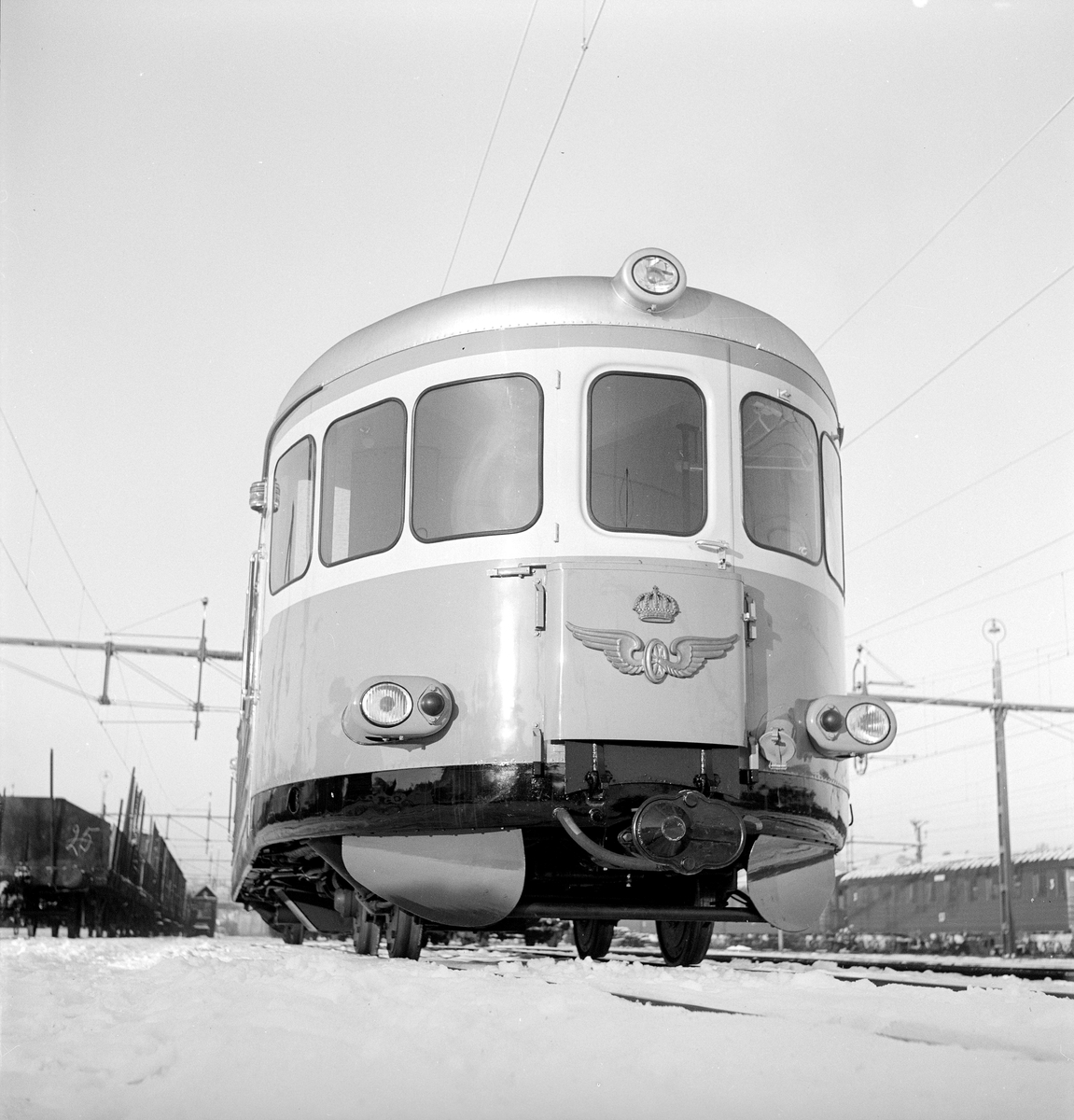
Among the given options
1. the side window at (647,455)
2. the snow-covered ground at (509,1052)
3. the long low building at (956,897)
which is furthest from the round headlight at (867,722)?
the long low building at (956,897)

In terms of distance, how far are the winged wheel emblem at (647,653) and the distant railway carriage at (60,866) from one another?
1411 centimetres

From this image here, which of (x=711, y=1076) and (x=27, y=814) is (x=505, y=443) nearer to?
(x=711, y=1076)

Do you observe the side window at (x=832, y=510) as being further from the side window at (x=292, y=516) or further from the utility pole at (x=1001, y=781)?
the utility pole at (x=1001, y=781)

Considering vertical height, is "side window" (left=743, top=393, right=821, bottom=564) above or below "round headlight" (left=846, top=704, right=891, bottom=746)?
above

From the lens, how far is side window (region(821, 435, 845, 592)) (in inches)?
270

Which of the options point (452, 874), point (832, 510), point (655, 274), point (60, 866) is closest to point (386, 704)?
point (452, 874)

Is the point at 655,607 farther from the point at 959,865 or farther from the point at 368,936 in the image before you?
the point at 959,865

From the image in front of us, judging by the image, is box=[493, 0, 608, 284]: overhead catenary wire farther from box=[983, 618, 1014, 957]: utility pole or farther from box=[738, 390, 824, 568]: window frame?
box=[983, 618, 1014, 957]: utility pole

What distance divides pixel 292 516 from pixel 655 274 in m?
Result: 2.41

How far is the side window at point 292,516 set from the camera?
679 cm

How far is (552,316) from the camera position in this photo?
626 centimetres

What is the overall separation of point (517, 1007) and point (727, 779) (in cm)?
214

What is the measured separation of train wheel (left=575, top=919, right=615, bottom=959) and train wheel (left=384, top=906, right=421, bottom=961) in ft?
5.47

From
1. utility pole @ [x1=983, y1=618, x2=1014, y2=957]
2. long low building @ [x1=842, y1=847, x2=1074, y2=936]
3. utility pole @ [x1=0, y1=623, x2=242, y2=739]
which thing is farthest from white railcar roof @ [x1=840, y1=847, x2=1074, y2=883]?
utility pole @ [x1=0, y1=623, x2=242, y2=739]
